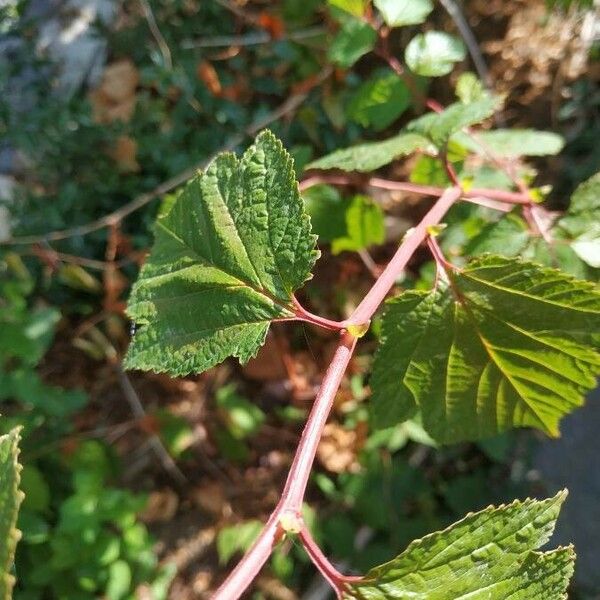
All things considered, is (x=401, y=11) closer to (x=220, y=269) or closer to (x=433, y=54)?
(x=433, y=54)

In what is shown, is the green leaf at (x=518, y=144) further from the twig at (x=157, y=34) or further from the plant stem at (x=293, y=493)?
the twig at (x=157, y=34)

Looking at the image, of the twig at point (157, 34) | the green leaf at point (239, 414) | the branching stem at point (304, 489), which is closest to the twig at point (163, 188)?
the twig at point (157, 34)

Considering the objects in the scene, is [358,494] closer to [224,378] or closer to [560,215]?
[224,378]

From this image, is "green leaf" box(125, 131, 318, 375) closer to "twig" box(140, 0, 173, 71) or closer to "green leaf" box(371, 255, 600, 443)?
"green leaf" box(371, 255, 600, 443)

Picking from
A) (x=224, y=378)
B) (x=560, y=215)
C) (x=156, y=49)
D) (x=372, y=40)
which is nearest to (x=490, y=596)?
(x=560, y=215)

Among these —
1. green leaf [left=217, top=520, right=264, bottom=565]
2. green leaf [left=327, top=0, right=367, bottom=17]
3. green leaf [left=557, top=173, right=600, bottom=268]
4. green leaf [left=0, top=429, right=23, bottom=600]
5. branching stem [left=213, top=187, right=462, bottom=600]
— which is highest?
green leaf [left=0, top=429, right=23, bottom=600]

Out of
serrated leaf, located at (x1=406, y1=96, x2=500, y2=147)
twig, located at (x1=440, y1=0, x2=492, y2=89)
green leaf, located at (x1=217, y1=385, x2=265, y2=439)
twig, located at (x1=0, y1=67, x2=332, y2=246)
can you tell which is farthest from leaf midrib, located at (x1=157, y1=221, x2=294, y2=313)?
twig, located at (x1=440, y1=0, x2=492, y2=89)

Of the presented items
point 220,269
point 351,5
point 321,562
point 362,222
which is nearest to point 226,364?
point 362,222

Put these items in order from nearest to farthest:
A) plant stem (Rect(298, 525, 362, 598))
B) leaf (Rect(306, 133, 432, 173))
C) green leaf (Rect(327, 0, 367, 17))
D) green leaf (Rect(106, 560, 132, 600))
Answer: plant stem (Rect(298, 525, 362, 598))
leaf (Rect(306, 133, 432, 173))
green leaf (Rect(327, 0, 367, 17))
green leaf (Rect(106, 560, 132, 600))
